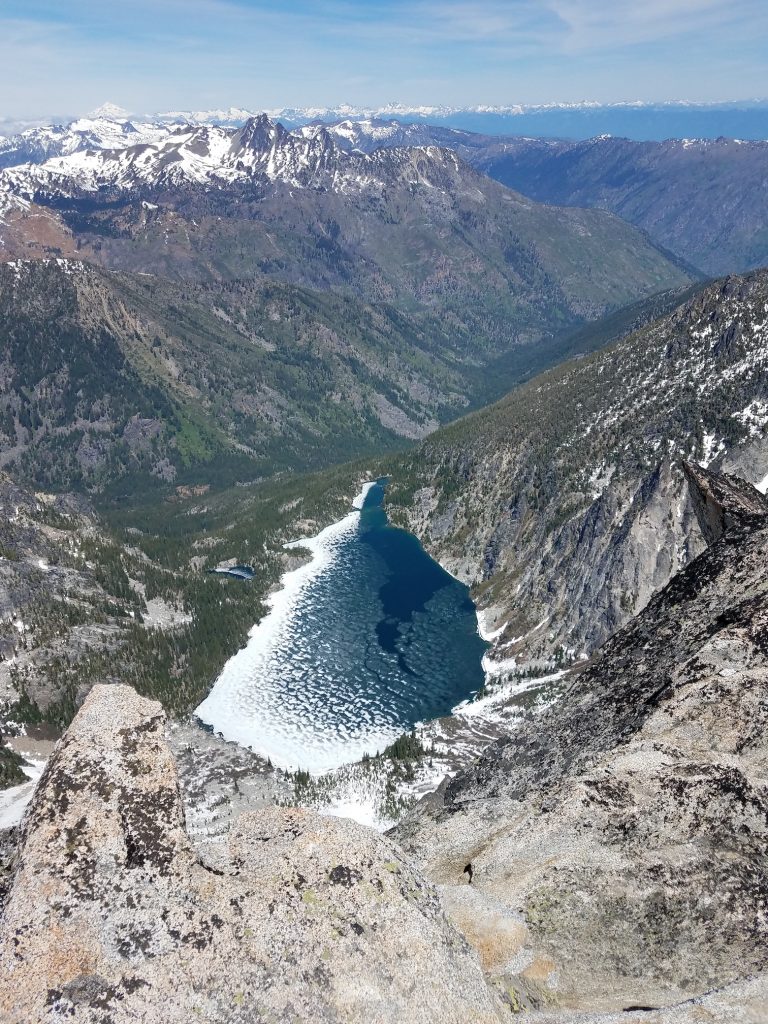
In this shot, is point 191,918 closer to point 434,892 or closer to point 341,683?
point 434,892

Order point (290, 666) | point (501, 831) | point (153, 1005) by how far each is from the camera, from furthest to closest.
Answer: point (290, 666) → point (501, 831) → point (153, 1005)

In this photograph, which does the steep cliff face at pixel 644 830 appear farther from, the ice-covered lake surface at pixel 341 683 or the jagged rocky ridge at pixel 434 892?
the ice-covered lake surface at pixel 341 683

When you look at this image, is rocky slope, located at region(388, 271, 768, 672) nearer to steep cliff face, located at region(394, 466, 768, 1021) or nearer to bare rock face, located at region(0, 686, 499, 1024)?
steep cliff face, located at region(394, 466, 768, 1021)

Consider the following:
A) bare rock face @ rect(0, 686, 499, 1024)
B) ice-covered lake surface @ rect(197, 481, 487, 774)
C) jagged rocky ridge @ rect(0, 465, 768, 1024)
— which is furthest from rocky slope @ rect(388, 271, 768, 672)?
bare rock face @ rect(0, 686, 499, 1024)

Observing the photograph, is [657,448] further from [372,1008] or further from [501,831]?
[372,1008]

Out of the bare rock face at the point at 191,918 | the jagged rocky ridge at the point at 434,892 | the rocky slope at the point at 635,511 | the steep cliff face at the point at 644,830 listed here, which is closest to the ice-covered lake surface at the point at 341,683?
the rocky slope at the point at 635,511

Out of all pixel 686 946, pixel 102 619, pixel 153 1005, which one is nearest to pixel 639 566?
pixel 102 619
